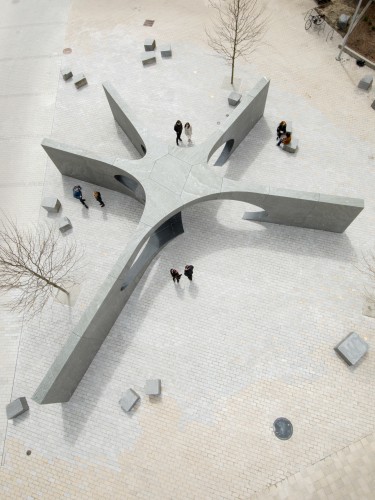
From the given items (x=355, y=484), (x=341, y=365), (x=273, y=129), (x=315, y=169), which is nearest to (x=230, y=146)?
(x=273, y=129)

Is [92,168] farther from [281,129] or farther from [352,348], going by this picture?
[352,348]

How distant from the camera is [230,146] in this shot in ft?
52.1

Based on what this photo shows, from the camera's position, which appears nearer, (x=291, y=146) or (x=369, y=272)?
(x=369, y=272)

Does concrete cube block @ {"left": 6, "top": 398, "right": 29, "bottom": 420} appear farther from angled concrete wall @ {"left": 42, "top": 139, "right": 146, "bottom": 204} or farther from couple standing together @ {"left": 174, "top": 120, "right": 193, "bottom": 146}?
couple standing together @ {"left": 174, "top": 120, "right": 193, "bottom": 146}

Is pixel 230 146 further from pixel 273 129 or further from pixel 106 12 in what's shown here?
pixel 106 12

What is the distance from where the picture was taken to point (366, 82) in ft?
55.9

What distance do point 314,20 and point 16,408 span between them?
23.6m

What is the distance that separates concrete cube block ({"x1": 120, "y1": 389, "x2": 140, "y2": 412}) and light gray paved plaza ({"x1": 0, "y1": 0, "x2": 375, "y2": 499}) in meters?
0.28

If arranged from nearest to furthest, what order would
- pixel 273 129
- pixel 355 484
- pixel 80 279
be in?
pixel 355 484
pixel 80 279
pixel 273 129

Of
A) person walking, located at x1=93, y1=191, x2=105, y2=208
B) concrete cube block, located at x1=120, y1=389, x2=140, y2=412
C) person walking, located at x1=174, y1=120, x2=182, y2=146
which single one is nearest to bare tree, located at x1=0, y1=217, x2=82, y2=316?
person walking, located at x1=93, y1=191, x2=105, y2=208

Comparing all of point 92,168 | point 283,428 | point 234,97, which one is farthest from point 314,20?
point 283,428

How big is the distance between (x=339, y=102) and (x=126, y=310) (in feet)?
47.5

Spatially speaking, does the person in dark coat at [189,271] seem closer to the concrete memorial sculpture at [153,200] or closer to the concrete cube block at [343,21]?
the concrete memorial sculpture at [153,200]

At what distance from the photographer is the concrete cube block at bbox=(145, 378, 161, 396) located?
11.7 meters
